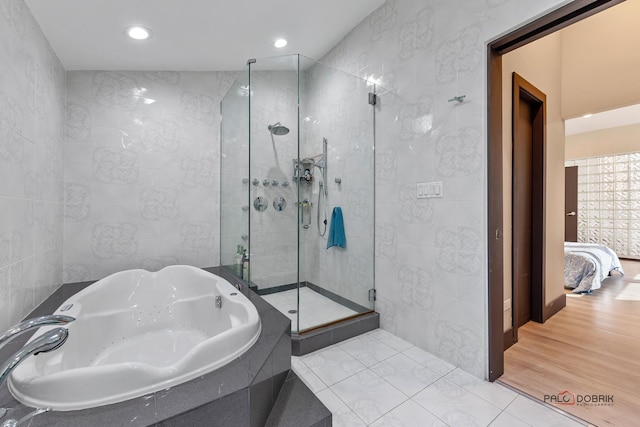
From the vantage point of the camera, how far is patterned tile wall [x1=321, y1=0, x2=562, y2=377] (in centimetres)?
165

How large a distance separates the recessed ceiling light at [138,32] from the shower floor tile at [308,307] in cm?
219

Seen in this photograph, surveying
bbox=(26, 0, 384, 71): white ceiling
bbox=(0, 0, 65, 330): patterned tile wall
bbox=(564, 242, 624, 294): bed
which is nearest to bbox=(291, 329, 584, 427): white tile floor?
bbox=(0, 0, 65, 330): patterned tile wall

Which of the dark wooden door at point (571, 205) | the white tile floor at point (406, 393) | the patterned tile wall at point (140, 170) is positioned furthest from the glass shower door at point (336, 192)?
the dark wooden door at point (571, 205)

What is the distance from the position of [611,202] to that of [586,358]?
5.32 metres

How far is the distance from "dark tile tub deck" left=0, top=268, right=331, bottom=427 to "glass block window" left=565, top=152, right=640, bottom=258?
697 centimetres

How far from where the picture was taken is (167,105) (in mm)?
2697

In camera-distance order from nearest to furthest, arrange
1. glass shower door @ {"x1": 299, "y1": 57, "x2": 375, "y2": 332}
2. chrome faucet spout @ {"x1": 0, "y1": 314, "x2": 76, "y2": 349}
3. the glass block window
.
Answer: chrome faucet spout @ {"x1": 0, "y1": 314, "x2": 76, "y2": 349}
glass shower door @ {"x1": 299, "y1": 57, "x2": 375, "y2": 332}
the glass block window

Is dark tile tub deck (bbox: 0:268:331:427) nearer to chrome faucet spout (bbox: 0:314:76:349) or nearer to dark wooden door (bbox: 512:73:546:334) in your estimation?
chrome faucet spout (bbox: 0:314:76:349)

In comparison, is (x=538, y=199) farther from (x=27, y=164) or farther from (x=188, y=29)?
(x=27, y=164)

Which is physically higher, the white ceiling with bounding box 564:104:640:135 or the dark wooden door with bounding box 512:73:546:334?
the white ceiling with bounding box 564:104:640:135

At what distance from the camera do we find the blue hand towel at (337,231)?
8.79 ft

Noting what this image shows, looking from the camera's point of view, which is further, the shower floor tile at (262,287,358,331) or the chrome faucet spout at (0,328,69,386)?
the shower floor tile at (262,287,358,331)

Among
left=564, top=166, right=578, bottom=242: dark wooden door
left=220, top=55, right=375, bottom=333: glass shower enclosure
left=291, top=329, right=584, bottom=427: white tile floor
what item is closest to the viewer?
left=291, top=329, right=584, bottom=427: white tile floor

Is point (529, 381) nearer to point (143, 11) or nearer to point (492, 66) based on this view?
point (492, 66)
